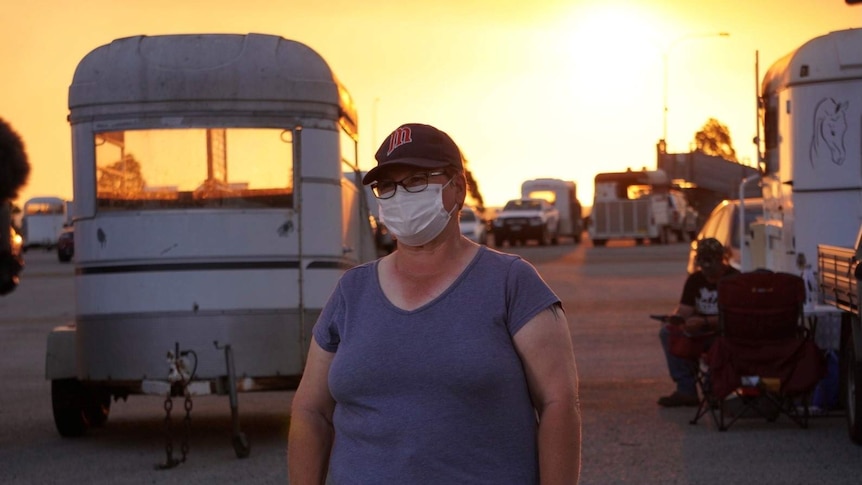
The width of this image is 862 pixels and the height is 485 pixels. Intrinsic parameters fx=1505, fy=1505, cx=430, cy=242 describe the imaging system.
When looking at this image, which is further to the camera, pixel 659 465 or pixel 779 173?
pixel 779 173

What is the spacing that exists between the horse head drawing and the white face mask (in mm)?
9754

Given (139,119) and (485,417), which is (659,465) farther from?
(485,417)

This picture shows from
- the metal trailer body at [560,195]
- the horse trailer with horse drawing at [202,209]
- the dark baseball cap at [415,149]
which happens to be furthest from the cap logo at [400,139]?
the metal trailer body at [560,195]

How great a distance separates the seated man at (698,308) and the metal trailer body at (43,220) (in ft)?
237

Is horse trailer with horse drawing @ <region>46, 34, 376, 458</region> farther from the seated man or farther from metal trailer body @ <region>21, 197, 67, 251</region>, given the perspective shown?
metal trailer body @ <region>21, 197, 67, 251</region>

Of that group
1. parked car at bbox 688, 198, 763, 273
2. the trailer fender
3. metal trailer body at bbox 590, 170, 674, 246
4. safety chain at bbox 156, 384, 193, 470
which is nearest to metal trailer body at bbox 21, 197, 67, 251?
metal trailer body at bbox 590, 170, 674, 246

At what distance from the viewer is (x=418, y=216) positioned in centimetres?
379

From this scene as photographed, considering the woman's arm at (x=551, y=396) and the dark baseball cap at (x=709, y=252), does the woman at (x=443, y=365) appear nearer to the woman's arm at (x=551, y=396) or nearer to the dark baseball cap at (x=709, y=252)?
the woman's arm at (x=551, y=396)

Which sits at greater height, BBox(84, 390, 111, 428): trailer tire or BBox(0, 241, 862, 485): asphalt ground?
BBox(84, 390, 111, 428): trailer tire

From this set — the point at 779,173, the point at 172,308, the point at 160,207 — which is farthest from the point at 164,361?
the point at 779,173

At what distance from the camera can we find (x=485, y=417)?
3.64 m

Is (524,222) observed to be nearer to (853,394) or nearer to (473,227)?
(473,227)

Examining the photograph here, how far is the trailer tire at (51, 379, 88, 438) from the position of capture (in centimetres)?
1184

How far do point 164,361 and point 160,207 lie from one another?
1.15m
